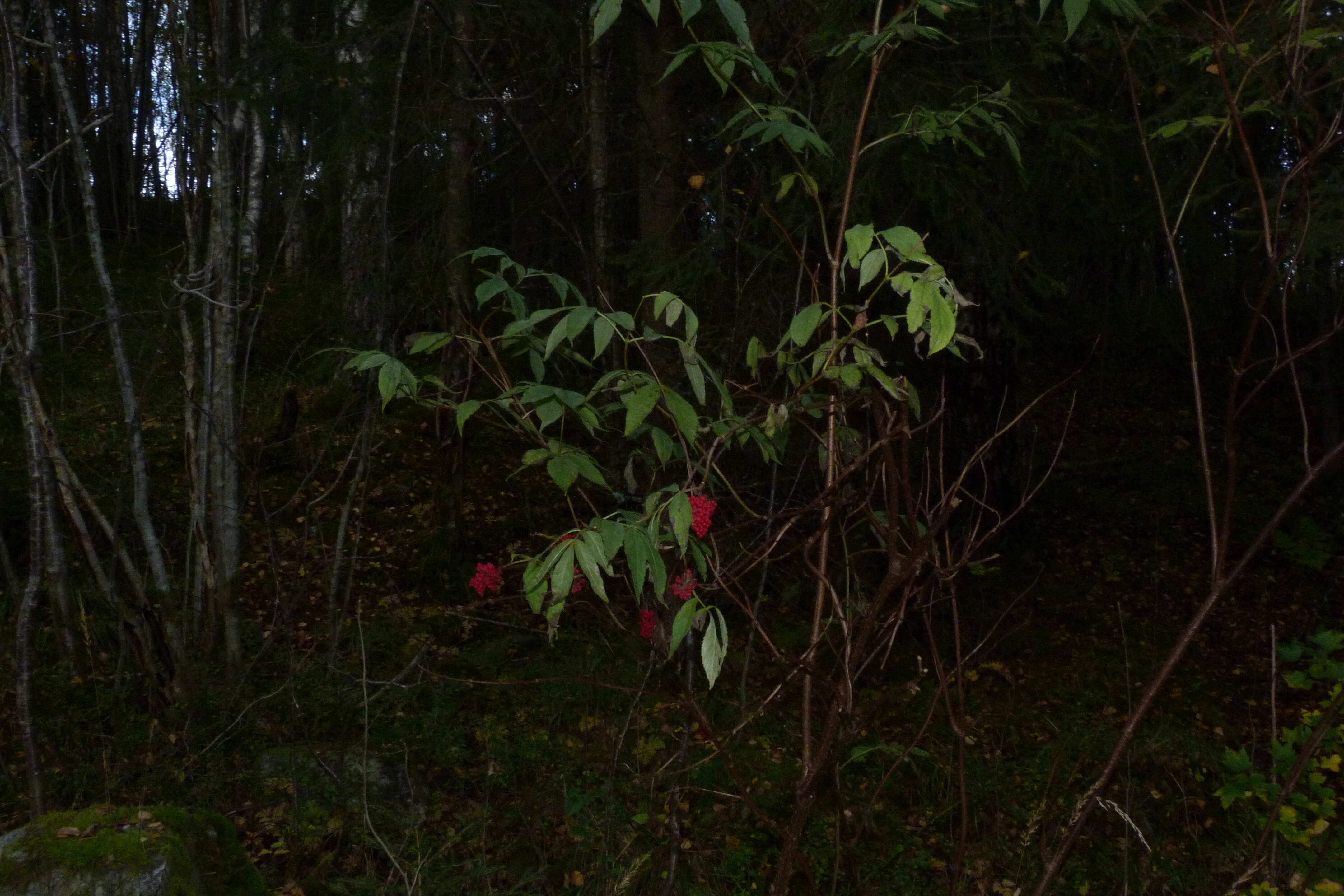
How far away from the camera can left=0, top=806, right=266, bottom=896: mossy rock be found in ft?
7.41

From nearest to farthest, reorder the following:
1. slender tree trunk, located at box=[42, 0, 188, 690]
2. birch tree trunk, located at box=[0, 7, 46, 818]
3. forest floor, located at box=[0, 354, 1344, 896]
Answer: birch tree trunk, located at box=[0, 7, 46, 818] < slender tree trunk, located at box=[42, 0, 188, 690] < forest floor, located at box=[0, 354, 1344, 896]

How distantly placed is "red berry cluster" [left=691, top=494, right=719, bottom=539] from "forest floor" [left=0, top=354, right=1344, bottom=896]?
0.64 m

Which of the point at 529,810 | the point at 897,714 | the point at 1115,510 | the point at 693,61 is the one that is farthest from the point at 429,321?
the point at 1115,510

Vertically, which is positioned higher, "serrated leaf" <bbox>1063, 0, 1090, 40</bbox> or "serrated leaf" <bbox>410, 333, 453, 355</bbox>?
"serrated leaf" <bbox>1063, 0, 1090, 40</bbox>

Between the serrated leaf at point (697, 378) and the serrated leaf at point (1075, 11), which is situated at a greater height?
the serrated leaf at point (1075, 11)

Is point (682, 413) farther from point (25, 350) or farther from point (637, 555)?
point (25, 350)

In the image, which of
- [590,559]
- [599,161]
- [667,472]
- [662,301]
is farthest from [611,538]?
[599,161]

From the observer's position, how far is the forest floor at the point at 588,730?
151 inches

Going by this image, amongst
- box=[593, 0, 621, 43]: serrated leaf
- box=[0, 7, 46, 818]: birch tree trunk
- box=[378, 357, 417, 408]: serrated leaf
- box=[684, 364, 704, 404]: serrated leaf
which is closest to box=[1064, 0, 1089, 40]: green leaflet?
box=[593, 0, 621, 43]: serrated leaf

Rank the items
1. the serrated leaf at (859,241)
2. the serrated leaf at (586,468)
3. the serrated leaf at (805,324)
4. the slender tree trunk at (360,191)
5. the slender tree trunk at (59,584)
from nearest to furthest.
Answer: the serrated leaf at (859,241), the serrated leaf at (805,324), the serrated leaf at (586,468), the slender tree trunk at (59,584), the slender tree trunk at (360,191)

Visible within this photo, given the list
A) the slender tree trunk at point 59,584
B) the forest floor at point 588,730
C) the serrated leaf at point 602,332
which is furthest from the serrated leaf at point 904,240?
the slender tree trunk at point 59,584

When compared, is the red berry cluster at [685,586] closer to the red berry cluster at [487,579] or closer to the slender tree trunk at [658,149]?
the red berry cluster at [487,579]

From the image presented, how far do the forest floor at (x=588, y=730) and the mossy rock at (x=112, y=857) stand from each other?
0.49m

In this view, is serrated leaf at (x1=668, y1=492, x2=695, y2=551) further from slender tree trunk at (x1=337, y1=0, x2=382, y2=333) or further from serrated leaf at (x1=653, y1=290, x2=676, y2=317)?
slender tree trunk at (x1=337, y1=0, x2=382, y2=333)
